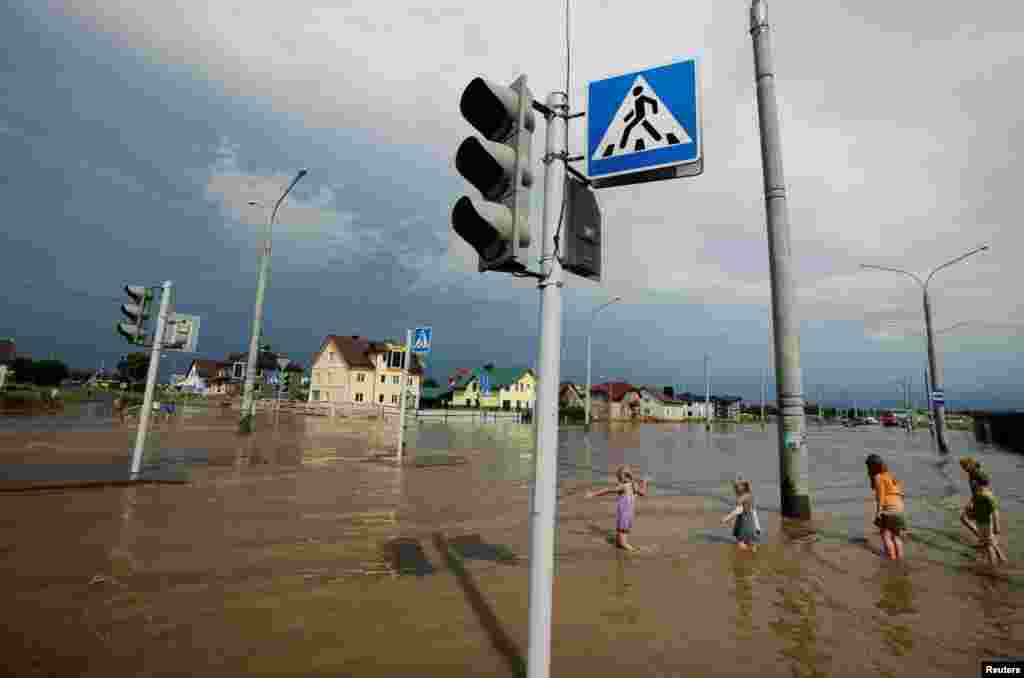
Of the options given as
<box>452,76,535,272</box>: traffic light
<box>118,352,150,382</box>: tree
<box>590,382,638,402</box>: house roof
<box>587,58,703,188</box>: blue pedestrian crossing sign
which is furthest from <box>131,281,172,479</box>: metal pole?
<box>118,352,150,382</box>: tree

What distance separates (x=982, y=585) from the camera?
6172mm

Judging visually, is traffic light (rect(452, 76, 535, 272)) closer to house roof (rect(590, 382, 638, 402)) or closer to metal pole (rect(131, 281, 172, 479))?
metal pole (rect(131, 281, 172, 479))

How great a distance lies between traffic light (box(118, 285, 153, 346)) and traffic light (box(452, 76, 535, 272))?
10.3 m

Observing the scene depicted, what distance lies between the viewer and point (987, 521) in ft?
24.2

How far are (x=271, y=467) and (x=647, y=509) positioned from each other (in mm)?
9254

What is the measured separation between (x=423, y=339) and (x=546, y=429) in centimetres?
1414

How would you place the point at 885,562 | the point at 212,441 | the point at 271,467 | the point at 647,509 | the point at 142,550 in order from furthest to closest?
1. the point at 212,441
2. the point at 271,467
3. the point at 647,509
4. the point at 885,562
5. the point at 142,550

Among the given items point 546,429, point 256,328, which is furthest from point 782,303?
point 256,328

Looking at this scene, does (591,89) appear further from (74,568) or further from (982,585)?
(982,585)

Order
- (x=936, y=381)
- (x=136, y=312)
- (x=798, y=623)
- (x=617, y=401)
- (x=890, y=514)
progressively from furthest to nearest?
(x=617, y=401)
(x=936, y=381)
(x=136, y=312)
(x=890, y=514)
(x=798, y=623)

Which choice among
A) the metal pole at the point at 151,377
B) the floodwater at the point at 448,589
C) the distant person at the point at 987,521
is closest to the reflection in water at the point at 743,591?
the floodwater at the point at 448,589

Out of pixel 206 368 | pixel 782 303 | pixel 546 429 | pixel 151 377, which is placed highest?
pixel 206 368

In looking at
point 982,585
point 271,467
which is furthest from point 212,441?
point 982,585

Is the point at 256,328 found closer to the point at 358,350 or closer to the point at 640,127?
the point at 640,127
